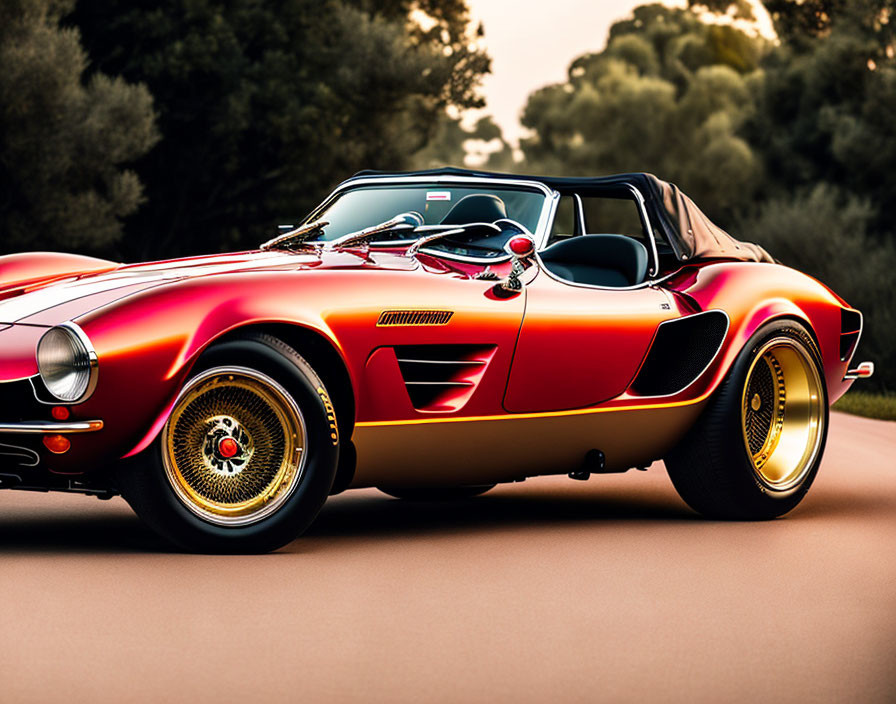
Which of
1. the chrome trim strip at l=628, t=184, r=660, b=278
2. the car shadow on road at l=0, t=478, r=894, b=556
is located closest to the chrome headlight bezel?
the car shadow on road at l=0, t=478, r=894, b=556

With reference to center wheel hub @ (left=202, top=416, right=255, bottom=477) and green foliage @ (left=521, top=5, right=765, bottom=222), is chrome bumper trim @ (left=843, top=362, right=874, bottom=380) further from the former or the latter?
green foliage @ (left=521, top=5, right=765, bottom=222)

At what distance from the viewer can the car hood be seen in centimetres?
609

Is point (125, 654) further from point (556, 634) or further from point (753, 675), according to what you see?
point (753, 675)

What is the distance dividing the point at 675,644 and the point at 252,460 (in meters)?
2.00

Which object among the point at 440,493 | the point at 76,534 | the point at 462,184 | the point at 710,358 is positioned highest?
the point at 462,184

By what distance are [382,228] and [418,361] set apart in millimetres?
1089

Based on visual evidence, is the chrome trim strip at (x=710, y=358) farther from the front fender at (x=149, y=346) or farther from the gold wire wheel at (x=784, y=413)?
the front fender at (x=149, y=346)

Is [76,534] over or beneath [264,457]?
beneath

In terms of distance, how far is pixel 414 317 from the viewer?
6.45 metres

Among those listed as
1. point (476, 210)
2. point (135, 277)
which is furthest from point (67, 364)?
point (476, 210)

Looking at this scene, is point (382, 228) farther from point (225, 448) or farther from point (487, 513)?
point (225, 448)

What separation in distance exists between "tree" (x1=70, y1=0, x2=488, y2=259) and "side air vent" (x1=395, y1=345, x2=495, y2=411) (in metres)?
29.9

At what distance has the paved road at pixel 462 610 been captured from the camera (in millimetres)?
4223

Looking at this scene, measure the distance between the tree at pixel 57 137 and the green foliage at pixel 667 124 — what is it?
85.5 feet
